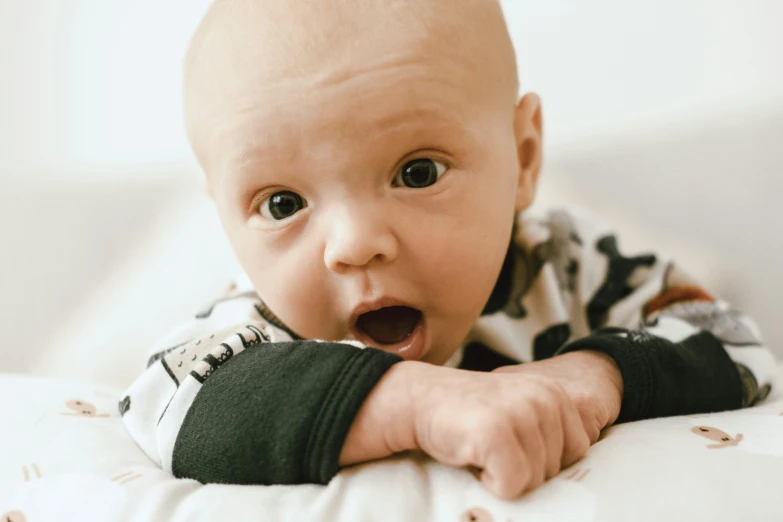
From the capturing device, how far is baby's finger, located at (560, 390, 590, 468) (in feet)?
1.84

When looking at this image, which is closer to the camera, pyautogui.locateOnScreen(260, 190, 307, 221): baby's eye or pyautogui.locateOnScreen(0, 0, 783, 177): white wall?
pyautogui.locateOnScreen(260, 190, 307, 221): baby's eye

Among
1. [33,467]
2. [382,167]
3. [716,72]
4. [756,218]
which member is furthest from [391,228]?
[716,72]

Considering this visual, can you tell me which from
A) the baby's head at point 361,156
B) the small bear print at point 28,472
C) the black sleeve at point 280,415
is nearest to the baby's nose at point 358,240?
the baby's head at point 361,156

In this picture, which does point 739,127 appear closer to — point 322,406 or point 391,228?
point 391,228

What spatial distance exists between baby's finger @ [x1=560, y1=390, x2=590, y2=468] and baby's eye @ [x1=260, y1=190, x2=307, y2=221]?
13.6 inches

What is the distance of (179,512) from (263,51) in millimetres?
440

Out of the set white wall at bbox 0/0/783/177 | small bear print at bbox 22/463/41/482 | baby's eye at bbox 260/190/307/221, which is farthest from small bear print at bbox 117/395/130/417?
white wall at bbox 0/0/783/177

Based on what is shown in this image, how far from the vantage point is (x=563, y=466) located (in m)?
0.57

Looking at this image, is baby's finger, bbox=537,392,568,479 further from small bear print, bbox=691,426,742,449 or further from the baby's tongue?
the baby's tongue

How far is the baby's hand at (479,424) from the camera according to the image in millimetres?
514

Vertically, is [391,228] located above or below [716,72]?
below

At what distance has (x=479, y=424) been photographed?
0.52 meters

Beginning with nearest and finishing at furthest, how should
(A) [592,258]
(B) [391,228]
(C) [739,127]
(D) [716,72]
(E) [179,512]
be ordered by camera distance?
(E) [179,512]
(B) [391,228]
(A) [592,258]
(C) [739,127]
(D) [716,72]

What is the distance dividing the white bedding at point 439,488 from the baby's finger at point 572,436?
0.01m
